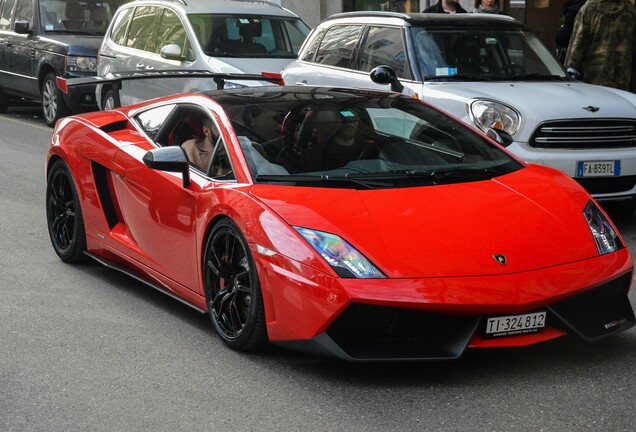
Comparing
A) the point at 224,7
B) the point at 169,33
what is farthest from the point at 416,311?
the point at 224,7

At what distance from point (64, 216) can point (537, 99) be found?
384 centimetres

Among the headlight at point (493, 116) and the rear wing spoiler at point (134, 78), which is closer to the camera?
the rear wing spoiler at point (134, 78)

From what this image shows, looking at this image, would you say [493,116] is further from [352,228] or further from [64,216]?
[352,228]

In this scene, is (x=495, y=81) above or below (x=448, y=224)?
below

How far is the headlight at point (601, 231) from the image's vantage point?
19.2 ft

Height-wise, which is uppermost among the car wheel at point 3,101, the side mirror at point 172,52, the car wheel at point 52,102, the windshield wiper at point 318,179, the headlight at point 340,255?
the windshield wiper at point 318,179

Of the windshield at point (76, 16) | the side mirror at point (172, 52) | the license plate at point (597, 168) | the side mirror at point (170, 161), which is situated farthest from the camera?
the windshield at point (76, 16)

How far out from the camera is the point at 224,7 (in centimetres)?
1499

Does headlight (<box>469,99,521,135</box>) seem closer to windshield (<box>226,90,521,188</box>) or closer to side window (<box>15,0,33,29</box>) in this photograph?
windshield (<box>226,90,521,188</box>)

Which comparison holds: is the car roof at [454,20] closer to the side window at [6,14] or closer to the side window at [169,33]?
the side window at [169,33]

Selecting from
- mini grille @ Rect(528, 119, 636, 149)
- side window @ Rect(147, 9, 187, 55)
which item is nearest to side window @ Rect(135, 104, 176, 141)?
mini grille @ Rect(528, 119, 636, 149)

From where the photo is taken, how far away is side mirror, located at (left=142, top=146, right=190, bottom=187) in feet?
21.1

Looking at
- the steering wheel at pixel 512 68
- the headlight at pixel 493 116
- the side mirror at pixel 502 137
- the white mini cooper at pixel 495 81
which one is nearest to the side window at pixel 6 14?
the white mini cooper at pixel 495 81

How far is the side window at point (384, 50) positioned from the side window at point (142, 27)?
4410 mm
